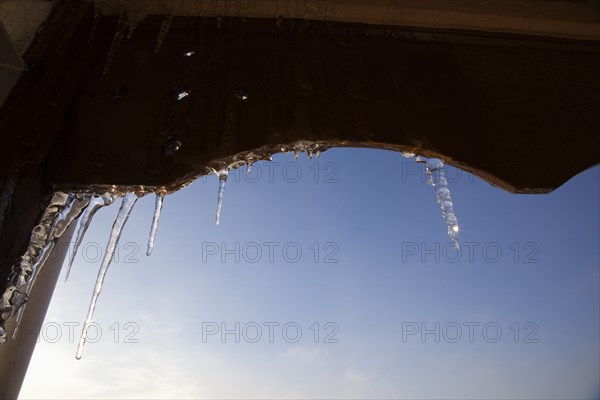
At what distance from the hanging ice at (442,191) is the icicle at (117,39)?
1153 mm

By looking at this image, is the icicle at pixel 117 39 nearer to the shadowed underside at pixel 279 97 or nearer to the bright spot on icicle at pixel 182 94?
the shadowed underside at pixel 279 97

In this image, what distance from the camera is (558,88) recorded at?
5.91ft

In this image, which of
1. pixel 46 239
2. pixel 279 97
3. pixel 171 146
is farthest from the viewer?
pixel 279 97

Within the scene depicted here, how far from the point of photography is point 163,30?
1.85 m

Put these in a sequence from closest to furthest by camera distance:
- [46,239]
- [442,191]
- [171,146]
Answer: [46,239] → [171,146] → [442,191]

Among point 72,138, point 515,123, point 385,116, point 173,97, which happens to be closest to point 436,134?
point 385,116

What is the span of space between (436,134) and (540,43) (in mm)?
740

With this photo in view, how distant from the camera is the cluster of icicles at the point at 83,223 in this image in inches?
52.3

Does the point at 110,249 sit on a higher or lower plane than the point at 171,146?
lower

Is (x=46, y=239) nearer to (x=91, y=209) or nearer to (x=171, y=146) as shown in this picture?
(x=91, y=209)

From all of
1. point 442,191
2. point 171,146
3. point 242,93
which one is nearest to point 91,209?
point 171,146

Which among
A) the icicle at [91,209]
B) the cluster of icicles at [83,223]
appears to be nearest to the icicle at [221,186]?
the cluster of icicles at [83,223]

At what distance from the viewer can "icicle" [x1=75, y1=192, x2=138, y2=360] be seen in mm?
1625

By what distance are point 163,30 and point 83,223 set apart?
0.79 meters
